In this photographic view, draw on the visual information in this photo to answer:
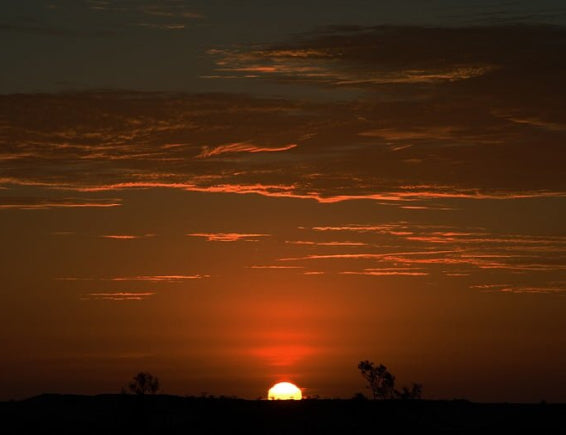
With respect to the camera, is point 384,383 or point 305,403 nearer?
point 305,403

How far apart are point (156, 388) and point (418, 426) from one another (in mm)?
14230

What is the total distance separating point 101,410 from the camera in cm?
6253

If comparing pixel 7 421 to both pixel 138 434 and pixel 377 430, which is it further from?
pixel 377 430

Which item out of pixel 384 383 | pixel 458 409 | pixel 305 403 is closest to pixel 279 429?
pixel 305 403

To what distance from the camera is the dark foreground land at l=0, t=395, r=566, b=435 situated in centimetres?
5906

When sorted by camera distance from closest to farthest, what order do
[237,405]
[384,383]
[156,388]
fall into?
1. [237,405]
2. [156,388]
3. [384,383]

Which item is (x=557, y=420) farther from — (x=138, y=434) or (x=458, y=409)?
(x=138, y=434)

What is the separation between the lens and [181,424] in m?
60.4

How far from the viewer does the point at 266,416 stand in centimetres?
6050

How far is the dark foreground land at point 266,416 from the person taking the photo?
59.1m

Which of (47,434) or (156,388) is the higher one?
(156,388)

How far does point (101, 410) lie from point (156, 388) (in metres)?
5.23

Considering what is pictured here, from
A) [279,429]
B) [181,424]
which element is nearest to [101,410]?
[181,424]

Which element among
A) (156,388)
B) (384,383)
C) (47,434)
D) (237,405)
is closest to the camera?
(47,434)
